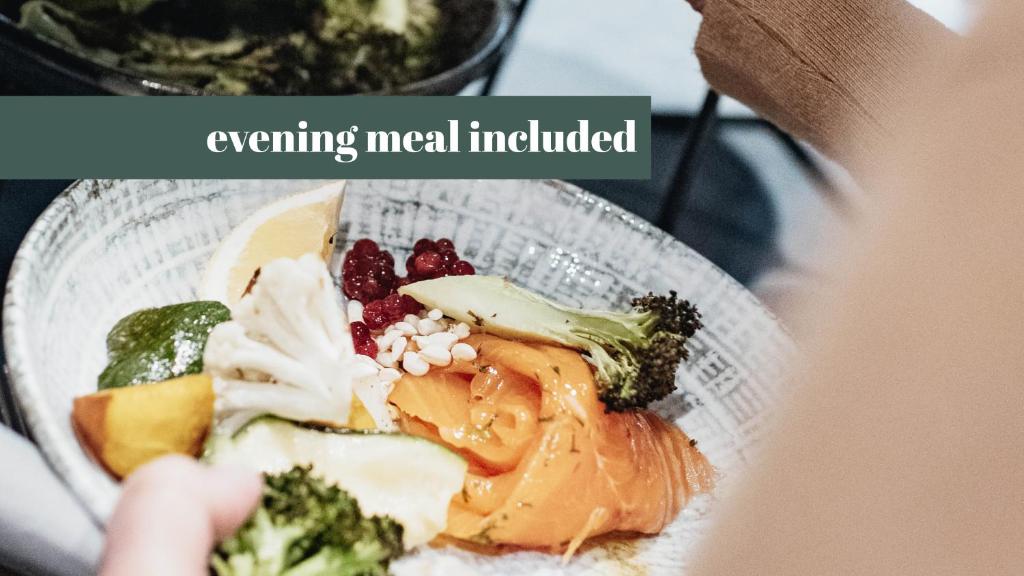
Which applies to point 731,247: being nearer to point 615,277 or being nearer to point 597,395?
point 615,277

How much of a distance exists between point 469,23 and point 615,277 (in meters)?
0.50

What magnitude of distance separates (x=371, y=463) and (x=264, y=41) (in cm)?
74

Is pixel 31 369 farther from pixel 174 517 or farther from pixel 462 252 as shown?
pixel 462 252

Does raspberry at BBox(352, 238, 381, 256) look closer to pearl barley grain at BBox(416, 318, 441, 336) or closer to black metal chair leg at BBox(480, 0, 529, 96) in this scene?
pearl barley grain at BBox(416, 318, 441, 336)

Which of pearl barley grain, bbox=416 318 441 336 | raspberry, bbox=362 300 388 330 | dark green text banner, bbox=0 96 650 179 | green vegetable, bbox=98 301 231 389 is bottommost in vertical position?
green vegetable, bbox=98 301 231 389

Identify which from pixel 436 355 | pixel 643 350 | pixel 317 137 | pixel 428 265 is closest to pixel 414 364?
pixel 436 355

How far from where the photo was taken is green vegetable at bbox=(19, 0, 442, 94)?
1.21 metres

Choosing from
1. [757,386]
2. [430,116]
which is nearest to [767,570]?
[757,386]

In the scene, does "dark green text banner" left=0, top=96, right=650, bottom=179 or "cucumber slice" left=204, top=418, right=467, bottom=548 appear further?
"dark green text banner" left=0, top=96, right=650, bottom=179

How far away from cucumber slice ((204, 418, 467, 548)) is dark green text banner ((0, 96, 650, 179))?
15.5 inches

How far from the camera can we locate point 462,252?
3.86 feet

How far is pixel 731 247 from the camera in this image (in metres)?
1.62

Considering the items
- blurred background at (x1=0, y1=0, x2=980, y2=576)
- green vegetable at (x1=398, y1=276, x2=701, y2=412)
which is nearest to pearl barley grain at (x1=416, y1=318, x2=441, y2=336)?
green vegetable at (x1=398, y1=276, x2=701, y2=412)

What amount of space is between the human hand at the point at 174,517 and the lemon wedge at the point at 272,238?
34cm
